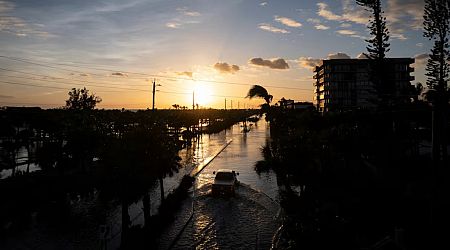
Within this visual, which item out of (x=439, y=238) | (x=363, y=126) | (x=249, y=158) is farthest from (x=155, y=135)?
(x=249, y=158)

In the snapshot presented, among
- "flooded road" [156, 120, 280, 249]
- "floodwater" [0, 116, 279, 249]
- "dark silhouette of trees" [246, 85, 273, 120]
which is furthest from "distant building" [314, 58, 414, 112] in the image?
"floodwater" [0, 116, 279, 249]

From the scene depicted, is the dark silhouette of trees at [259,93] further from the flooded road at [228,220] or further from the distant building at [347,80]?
the distant building at [347,80]

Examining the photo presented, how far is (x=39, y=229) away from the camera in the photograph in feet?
68.1

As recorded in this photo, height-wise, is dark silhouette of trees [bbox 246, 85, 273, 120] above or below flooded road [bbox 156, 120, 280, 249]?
above

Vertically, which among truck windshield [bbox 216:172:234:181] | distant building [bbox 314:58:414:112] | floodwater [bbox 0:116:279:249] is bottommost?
floodwater [bbox 0:116:279:249]

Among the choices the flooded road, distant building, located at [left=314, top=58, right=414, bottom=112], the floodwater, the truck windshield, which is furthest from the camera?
distant building, located at [left=314, top=58, right=414, bottom=112]

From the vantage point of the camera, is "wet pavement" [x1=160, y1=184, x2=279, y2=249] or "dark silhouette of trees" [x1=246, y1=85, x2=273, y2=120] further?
"dark silhouette of trees" [x1=246, y1=85, x2=273, y2=120]

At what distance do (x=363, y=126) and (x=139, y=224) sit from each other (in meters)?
24.6

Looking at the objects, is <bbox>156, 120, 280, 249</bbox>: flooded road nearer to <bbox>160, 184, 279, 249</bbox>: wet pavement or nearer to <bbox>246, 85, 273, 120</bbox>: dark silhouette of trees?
<bbox>160, 184, 279, 249</bbox>: wet pavement

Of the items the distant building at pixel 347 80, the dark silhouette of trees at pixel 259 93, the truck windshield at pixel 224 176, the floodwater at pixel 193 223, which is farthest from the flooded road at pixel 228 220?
the distant building at pixel 347 80

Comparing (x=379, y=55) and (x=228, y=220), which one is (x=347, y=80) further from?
(x=228, y=220)

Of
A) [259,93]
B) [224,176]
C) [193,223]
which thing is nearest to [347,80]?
[259,93]

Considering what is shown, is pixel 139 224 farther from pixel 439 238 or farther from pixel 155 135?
pixel 439 238

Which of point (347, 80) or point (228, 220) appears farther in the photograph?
point (347, 80)
